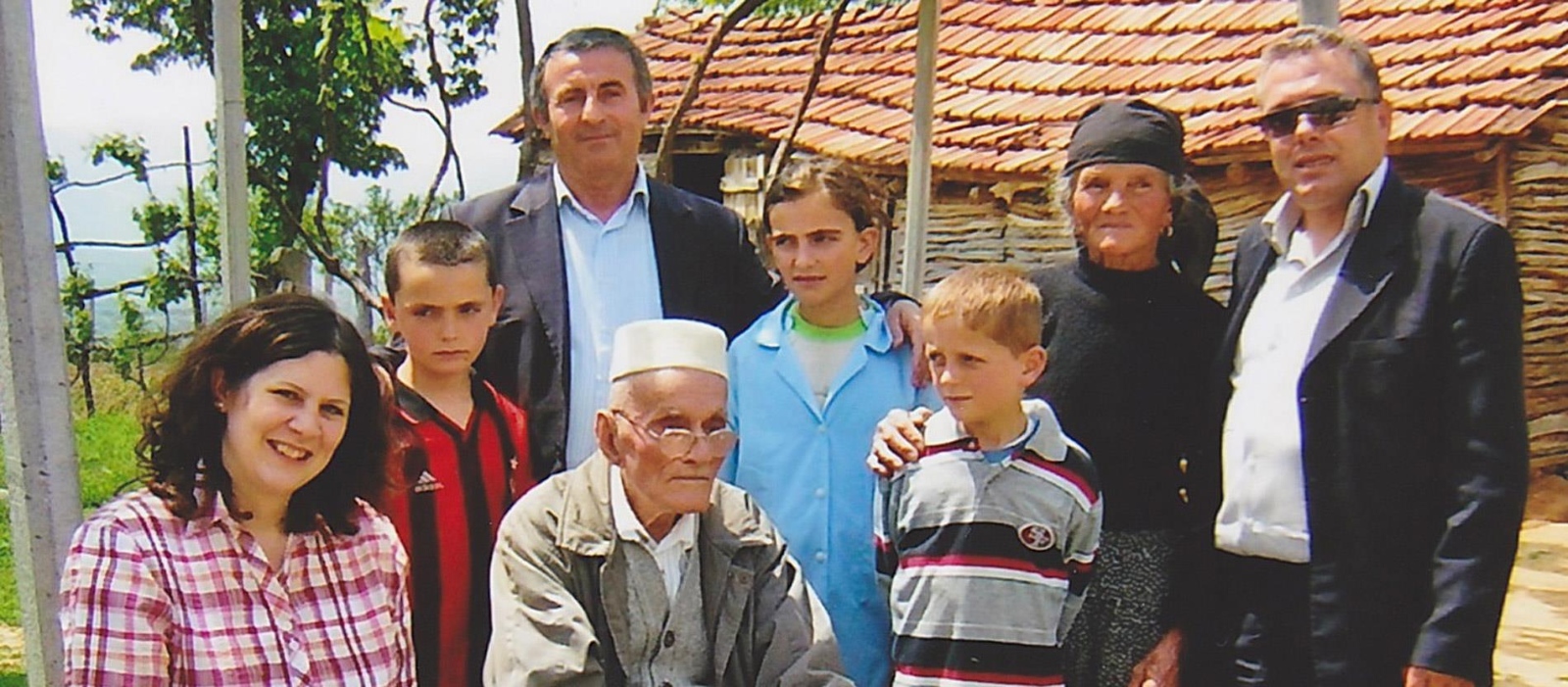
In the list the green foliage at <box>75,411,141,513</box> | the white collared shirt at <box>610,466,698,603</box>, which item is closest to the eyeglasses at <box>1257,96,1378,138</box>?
the white collared shirt at <box>610,466,698,603</box>

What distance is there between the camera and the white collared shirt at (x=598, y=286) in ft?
9.86

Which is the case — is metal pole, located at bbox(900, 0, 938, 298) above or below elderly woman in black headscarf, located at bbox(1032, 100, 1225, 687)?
above

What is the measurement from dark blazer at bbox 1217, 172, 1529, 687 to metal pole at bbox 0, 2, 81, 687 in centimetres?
223

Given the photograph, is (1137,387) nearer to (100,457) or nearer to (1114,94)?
(1114,94)

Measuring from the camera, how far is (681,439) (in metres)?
2.31

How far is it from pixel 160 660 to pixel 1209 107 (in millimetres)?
6499

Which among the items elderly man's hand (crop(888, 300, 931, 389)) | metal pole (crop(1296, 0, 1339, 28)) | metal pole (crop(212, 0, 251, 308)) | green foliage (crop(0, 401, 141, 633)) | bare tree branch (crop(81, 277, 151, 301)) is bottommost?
green foliage (crop(0, 401, 141, 633))

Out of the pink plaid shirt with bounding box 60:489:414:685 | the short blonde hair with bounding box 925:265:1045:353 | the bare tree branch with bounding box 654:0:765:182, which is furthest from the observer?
the bare tree branch with bounding box 654:0:765:182

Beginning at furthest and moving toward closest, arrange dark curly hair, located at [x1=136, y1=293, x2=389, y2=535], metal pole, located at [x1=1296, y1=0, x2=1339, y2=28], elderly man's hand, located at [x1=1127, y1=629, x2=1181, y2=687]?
metal pole, located at [x1=1296, y1=0, x2=1339, y2=28]
elderly man's hand, located at [x1=1127, y1=629, x2=1181, y2=687]
dark curly hair, located at [x1=136, y1=293, x2=389, y2=535]

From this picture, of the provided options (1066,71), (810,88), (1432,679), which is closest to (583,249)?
(1432,679)

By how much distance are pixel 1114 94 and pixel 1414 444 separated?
5985 millimetres

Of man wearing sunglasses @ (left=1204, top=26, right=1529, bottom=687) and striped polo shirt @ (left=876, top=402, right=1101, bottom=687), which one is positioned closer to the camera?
man wearing sunglasses @ (left=1204, top=26, right=1529, bottom=687)

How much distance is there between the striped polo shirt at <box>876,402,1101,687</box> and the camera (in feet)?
7.93

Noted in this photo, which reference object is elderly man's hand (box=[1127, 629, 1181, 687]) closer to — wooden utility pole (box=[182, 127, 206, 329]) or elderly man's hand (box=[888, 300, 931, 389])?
elderly man's hand (box=[888, 300, 931, 389])
